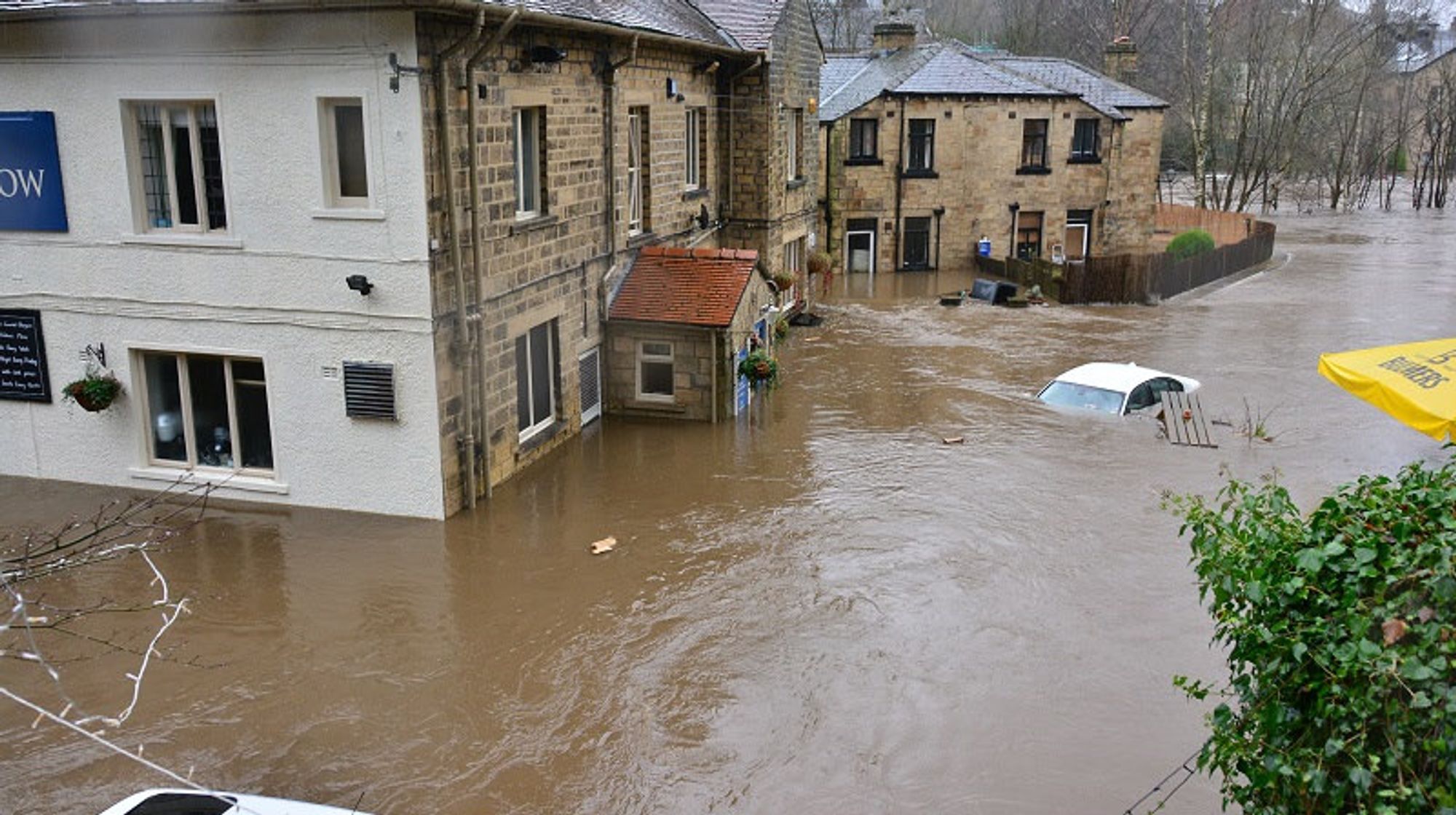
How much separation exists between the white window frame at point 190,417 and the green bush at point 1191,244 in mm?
27075

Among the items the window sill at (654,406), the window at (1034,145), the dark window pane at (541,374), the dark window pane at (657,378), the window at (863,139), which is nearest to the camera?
the dark window pane at (541,374)

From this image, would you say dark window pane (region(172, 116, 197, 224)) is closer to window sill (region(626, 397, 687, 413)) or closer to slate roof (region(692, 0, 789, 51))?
window sill (region(626, 397, 687, 413))

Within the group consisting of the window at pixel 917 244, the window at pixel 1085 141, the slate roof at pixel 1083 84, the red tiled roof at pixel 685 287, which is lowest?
the window at pixel 917 244

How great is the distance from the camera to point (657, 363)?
62.1 ft

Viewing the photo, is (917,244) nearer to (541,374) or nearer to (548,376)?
(548,376)

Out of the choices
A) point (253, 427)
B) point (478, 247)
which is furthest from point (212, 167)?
point (478, 247)

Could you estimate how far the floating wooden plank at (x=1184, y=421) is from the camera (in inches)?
714

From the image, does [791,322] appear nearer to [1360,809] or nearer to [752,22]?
[752,22]

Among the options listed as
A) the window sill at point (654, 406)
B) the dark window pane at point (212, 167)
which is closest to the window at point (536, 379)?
the window sill at point (654, 406)

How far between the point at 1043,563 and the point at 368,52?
30.3ft

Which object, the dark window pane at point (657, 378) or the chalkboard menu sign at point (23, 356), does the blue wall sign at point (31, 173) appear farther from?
the dark window pane at point (657, 378)

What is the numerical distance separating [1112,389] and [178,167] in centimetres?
1384

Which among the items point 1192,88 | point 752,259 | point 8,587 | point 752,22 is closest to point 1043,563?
point 752,259

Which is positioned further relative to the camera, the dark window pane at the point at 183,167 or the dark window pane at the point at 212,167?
the dark window pane at the point at 183,167
